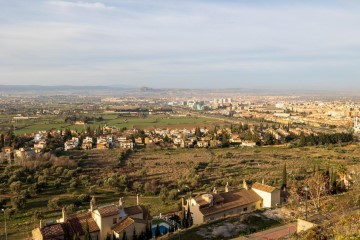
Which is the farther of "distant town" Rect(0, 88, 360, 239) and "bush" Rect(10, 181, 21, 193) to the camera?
"bush" Rect(10, 181, 21, 193)

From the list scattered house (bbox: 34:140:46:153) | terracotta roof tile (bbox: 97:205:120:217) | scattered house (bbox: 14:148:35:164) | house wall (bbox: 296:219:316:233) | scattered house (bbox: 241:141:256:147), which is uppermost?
house wall (bbox: 296:219:316:233)

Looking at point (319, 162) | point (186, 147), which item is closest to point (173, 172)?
point (319, 162)

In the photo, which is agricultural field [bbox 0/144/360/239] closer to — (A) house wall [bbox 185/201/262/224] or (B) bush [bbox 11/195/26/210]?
(B) bush [bbox 11/195/26/210]

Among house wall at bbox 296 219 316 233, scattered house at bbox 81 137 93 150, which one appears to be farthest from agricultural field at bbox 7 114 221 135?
house wall at bbox 296 219 316 233

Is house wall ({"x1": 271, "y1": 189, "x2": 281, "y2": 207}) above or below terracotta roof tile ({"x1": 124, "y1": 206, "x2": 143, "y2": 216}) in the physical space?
below

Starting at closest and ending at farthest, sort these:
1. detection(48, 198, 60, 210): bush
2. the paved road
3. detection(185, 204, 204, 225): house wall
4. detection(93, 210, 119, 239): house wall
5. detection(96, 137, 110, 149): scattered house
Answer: the paved road
detection(93, 210, 119, 239): house wall
detection(185, 204, 204, 225): house wall
detection(48, 198, 60, 210): bush
detection(96, 137, 110, 149): scattered house

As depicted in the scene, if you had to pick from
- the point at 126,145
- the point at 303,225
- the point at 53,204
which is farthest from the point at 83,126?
the point at 303,225

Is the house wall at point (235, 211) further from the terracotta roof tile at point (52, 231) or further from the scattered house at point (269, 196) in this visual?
the terracotta roof tile at point (52, 231)

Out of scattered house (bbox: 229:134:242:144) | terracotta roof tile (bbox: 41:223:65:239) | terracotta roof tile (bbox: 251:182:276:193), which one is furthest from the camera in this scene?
scattered house (bbox: 229:134:242:144)
